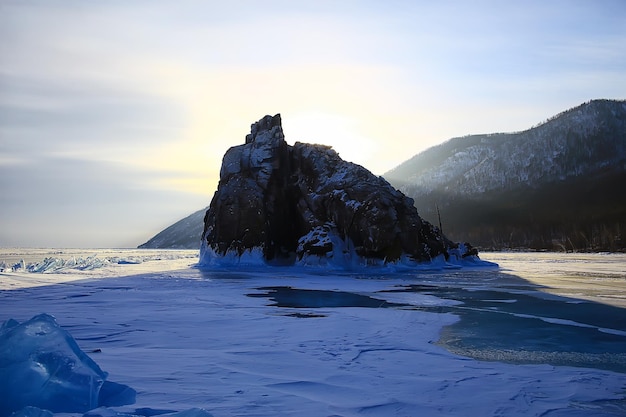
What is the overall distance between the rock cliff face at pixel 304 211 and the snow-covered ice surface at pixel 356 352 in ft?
97.4

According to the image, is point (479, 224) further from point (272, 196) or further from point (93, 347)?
point (93, 347)

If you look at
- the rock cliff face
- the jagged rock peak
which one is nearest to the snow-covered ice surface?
the rock cliff face

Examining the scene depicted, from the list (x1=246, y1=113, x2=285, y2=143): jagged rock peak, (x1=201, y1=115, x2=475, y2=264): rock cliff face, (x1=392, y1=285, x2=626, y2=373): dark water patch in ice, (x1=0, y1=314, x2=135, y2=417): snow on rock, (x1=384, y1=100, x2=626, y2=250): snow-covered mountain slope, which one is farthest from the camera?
(x1=384, y1=100, x2=626, y2=250): snow-covered mountain slope

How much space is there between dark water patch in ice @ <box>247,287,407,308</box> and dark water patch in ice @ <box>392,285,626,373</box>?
11.2 ft

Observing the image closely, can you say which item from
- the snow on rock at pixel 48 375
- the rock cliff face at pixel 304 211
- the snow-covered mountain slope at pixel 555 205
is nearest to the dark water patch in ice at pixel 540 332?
the snow on rock at pixel 48 375

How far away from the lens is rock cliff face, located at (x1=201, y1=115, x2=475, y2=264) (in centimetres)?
4941

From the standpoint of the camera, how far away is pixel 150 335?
11008 millimetres

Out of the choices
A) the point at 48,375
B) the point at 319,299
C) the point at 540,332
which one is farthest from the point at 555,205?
the point at 48,375

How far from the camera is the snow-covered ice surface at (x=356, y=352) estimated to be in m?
6.24

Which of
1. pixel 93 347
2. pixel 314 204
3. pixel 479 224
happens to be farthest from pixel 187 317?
pixel 479 224

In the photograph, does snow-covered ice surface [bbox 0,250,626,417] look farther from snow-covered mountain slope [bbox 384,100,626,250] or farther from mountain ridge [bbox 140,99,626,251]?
snow-covered mountain slope [bbox 384,100,626,250]

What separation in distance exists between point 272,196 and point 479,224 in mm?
131340

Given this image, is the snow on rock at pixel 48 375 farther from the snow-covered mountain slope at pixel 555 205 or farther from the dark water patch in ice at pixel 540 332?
the snow-covered mountain slope at pixel 555 205

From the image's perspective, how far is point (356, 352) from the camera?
378 inches
